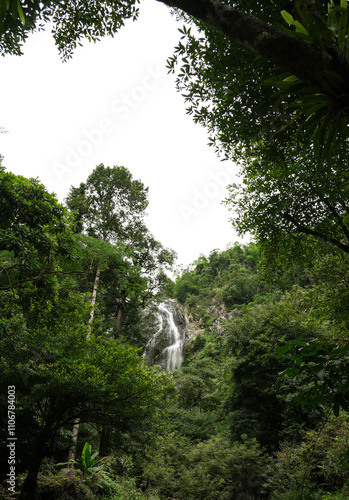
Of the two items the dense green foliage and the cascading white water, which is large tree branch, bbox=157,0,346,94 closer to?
the dense green foliage

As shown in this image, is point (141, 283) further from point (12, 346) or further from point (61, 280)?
point (12, 346)

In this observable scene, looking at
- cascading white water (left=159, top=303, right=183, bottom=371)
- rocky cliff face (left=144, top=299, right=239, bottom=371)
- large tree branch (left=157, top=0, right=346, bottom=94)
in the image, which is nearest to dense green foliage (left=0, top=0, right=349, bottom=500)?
large tree branch (left=157, top=0, right=346, bottom=94)

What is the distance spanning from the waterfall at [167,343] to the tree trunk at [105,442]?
1450 cm

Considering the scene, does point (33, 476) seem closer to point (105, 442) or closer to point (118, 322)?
point (105, 442)

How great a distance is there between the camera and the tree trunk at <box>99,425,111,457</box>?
9.37 m

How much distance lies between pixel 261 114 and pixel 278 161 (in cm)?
81

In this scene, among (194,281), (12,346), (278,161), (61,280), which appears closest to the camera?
(278,161)

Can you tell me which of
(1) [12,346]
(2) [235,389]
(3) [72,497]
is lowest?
(3) [72,497]

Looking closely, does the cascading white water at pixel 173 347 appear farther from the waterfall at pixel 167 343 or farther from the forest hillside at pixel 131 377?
the forest hillside at pixel 131 377

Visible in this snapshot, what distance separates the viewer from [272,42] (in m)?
1.53

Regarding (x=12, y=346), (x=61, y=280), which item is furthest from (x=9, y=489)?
(x=61, y=280)

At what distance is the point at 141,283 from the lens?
42.8 feet

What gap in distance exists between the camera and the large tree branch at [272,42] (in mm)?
1402

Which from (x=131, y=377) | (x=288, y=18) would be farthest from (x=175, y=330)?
(x=288, y=18)
